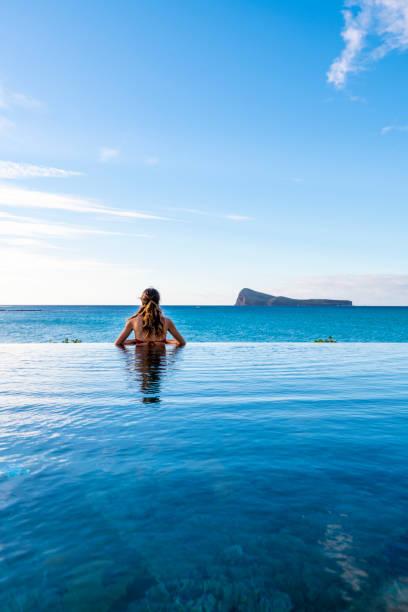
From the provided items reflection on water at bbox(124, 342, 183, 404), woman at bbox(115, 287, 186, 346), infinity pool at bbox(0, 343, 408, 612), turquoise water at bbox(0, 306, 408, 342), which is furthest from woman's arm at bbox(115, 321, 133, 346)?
turquoise water at bbox(0, 306, 408, 342)

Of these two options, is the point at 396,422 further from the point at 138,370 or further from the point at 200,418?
the point at 138,370

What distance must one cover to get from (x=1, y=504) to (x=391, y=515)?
8.65ft

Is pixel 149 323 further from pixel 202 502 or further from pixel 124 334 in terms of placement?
pixel 202 502

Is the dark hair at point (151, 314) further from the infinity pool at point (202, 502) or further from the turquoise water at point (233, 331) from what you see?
the turquoise water at point (233, 331)

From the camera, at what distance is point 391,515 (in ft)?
9.45

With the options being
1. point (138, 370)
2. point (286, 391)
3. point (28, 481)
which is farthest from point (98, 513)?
point (138, 370)

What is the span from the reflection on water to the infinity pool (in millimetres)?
465

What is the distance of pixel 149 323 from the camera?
44.0 feet

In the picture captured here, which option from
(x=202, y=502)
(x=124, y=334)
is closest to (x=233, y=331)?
(x=124, y=334)

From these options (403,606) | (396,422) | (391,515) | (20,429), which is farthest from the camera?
(396,422)

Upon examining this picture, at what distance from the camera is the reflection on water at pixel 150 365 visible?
7344 mm

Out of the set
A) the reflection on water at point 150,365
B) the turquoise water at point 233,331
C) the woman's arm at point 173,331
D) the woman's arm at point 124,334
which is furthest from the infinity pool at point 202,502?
the turquoise water at point 233,331

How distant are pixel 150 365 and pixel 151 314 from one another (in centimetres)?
237

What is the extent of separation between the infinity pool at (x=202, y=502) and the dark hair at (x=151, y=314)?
559 centimetres
